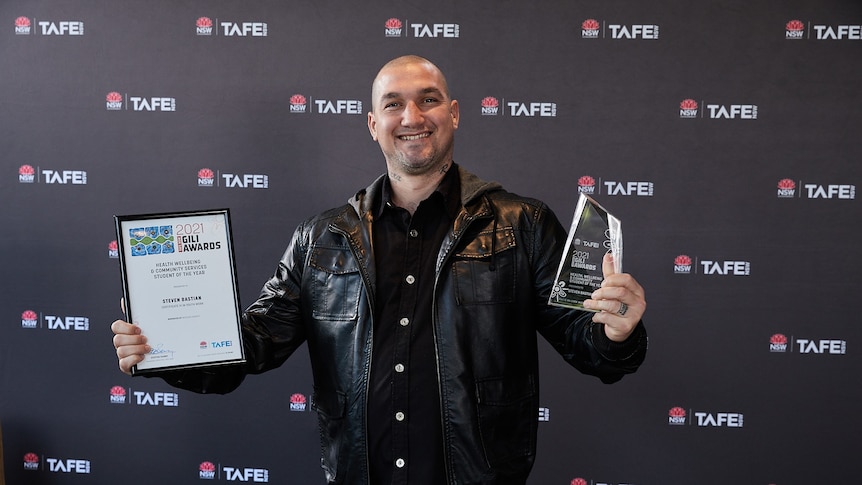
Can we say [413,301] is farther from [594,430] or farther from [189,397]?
[189,397]

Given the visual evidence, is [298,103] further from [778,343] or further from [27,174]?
[778,343]

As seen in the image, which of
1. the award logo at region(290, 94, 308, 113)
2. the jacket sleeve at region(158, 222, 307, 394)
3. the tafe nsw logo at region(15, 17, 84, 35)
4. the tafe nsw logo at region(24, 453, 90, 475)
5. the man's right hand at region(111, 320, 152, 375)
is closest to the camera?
the man's right hand at region(111, 320, 152, 375)

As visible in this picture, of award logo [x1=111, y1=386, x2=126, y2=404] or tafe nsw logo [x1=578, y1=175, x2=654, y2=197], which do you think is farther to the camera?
award logo [x1=111, y1=386, x2=126, y2=404]

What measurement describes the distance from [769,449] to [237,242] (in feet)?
8.76

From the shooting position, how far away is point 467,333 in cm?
191

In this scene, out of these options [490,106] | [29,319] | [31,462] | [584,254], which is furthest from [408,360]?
[31,462]

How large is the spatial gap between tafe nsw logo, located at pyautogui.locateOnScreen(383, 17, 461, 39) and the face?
4.92ft

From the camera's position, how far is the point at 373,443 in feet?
6.22

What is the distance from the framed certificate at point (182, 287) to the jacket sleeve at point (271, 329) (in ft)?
0.22

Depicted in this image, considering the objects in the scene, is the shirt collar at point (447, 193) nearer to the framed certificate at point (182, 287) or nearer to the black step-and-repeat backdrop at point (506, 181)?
the framed certificate at point (182, 287)

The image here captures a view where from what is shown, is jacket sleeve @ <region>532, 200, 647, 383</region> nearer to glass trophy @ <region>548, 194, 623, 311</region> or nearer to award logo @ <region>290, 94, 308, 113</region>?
glass trophy @ <region>548, 194, 623, 311</region>

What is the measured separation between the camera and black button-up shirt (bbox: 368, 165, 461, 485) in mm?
1855

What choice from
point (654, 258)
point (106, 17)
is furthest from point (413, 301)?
point (106, 17)

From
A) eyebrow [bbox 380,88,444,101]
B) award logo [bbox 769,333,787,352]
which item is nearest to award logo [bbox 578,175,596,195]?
award logo [bbox 769,333,787,352]
